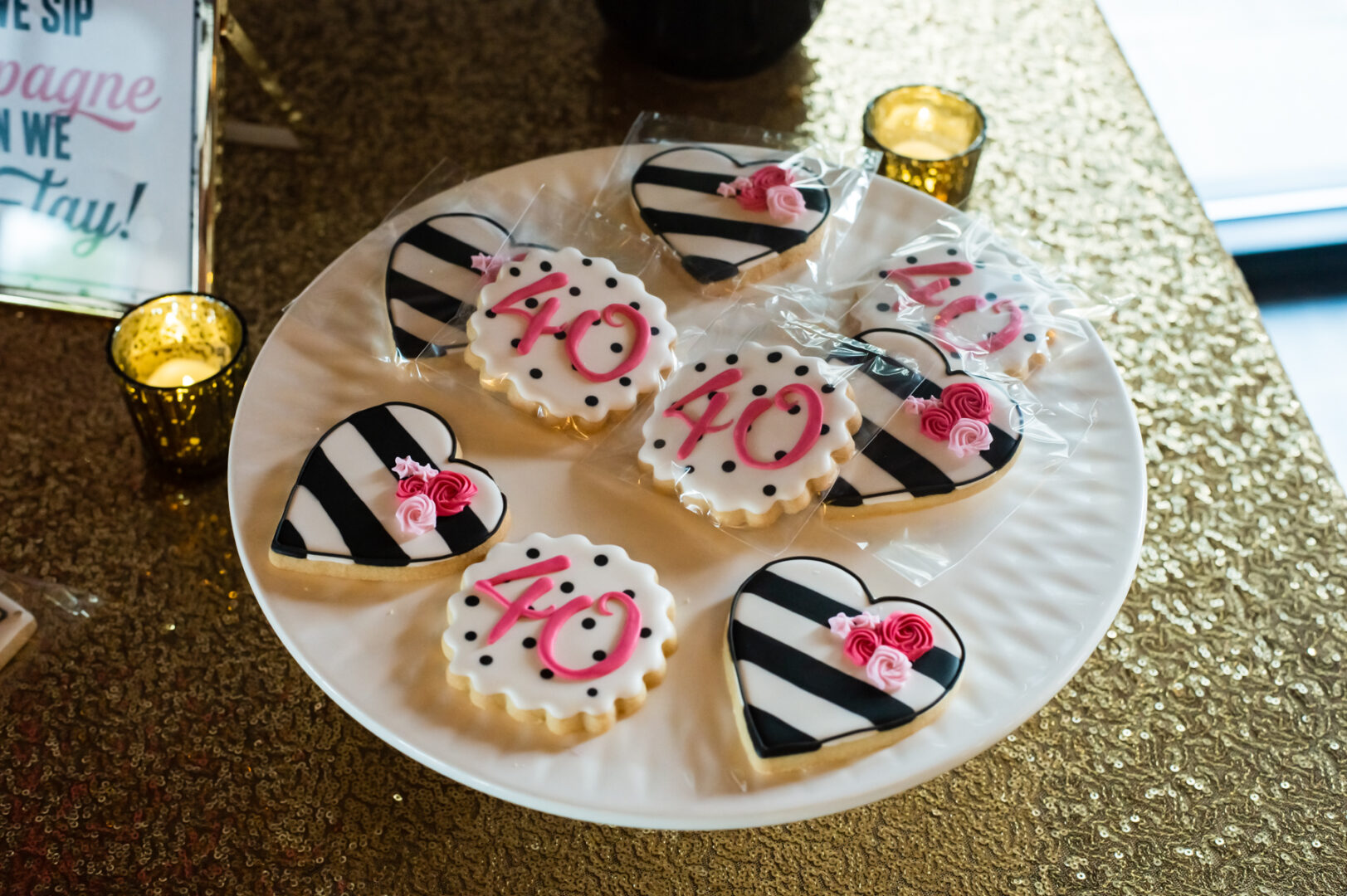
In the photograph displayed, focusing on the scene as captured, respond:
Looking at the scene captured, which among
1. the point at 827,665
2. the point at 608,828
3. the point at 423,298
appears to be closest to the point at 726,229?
the point at 423,298

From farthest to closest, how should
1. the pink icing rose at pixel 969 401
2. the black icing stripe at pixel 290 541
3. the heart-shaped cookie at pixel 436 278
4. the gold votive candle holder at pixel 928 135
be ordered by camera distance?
the gold votive candle holder at pixel 928 135, the heart-shaped cookie at pixel 436 278, the pink icing rose at pixel 969 401, the black icing stripe at pixel 290 541

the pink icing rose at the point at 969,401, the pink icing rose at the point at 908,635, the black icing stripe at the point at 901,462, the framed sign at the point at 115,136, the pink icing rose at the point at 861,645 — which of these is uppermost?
the pink icing rose at the point at 969,401

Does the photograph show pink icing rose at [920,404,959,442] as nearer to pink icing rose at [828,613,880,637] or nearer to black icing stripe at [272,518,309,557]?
pink icing rose at [828,613,880,637]

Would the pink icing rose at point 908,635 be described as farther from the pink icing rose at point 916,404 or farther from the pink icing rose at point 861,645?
the pink icing rose at point 916,404

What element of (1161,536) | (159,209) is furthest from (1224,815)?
(159,209)

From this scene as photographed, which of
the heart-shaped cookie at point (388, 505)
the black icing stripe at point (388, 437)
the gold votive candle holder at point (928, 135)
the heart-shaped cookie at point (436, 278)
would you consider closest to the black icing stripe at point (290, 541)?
the heart-shaped cookie at point (388, 505)

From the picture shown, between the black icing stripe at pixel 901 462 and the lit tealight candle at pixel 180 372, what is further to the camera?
the lit tealight candle at pixel 180 372
